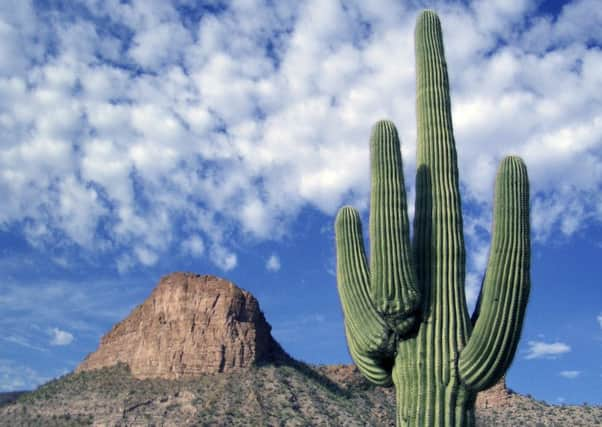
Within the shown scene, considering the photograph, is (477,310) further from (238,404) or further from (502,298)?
(238,404)

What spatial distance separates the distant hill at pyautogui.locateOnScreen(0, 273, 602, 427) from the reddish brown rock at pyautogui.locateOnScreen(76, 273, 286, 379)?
9 cm

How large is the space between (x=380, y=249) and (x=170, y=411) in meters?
44.6

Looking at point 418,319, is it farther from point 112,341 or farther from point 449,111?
point 112,341

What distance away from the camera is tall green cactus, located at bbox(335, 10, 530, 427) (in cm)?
1038

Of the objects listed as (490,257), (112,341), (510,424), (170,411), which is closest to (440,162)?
(490,257)

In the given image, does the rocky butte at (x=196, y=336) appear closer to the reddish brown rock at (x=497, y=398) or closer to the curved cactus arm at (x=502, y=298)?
the reddish brown rock at (x=497, y=398)

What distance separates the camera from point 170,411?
52.3m

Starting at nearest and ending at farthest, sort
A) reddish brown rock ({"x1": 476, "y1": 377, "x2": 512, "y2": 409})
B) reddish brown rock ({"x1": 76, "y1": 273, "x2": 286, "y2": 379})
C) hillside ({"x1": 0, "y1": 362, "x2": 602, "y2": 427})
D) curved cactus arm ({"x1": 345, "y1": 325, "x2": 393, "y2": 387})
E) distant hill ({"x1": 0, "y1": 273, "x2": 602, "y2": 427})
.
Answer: curved cactus arm ({"x1": 345, "y1": 325, "x2": 393, "y2": 387}) → hillside ({"x1": 0, "y1": 362, "x2": 602, "y2": 427}) → distant hill ({"x1": 0, "y1": 273, "x2": 602, "y2": 427}) → reddish brown rock ({"x1": 476, "y1": 377, "x2": 512, "y2": 409}) → reddish brown rock ({"x1": 76, "y1": 273, "x2": 286, "y2": 379})

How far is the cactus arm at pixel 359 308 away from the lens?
36.0 ft

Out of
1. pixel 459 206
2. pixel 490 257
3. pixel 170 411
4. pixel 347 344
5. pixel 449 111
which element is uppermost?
pixel 170 411

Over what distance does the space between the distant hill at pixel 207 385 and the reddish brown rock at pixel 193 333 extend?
86mm

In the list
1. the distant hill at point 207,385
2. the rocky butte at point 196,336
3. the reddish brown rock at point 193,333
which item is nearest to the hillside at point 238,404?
the distant hill at point 207,385

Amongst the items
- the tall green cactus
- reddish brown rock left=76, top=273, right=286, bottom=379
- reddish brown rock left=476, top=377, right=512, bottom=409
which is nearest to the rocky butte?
reddish brown rock left=76, top=273, right=286, bottom=379

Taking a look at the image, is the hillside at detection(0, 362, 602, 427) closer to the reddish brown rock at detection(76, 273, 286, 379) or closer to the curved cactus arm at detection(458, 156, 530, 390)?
the reddish brown rock at detection(76, 273, 286, 379)
